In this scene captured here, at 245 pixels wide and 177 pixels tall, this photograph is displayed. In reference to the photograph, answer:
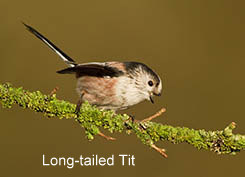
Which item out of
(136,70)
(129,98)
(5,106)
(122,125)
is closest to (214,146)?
(122,125)

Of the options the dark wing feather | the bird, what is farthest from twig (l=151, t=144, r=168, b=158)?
the dark wing feather

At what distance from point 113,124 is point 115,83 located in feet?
1.90

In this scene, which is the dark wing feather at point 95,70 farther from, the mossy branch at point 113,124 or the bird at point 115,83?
the mossy branch at point 113,124

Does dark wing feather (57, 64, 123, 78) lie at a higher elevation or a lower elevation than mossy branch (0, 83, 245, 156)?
higher

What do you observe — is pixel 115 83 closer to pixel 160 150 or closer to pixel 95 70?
pixel 95 70

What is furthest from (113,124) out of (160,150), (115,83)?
(115,83)

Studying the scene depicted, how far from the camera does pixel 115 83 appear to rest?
2.05m

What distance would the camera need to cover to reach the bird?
6.60 ft

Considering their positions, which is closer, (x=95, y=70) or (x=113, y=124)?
(x=113, y=124)

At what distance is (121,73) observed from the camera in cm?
210

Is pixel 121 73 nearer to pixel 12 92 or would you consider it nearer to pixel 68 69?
pixel 68 69

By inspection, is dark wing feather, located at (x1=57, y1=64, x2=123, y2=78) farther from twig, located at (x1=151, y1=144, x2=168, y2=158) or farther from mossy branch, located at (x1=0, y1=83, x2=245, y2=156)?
twig, located at (x1=151, y1=144, x2=168, y2=158)

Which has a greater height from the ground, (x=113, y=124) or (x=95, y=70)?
(x=95, y=70)

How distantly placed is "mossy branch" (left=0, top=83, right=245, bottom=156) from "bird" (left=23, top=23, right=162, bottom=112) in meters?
0.47
